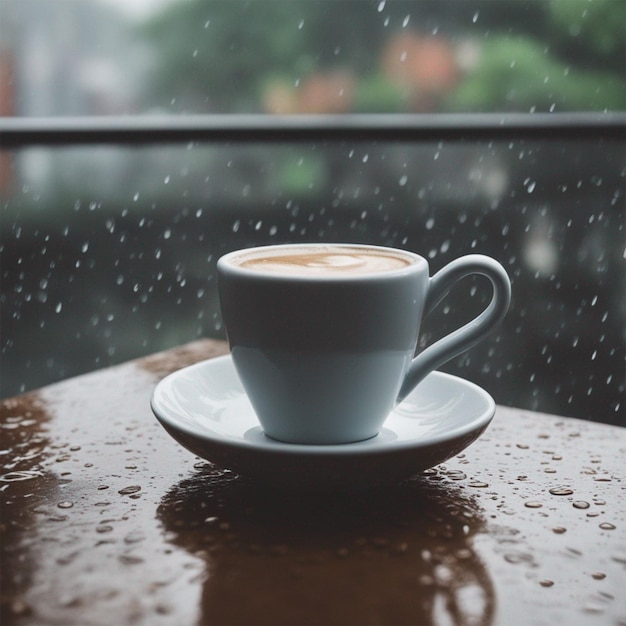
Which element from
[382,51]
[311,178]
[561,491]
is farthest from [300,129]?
[382,51]

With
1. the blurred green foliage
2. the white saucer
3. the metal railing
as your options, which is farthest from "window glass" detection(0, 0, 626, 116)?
the white saucer

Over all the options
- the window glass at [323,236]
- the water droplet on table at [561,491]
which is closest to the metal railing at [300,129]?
the window glass at [323,236]

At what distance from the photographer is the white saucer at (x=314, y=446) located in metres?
0.53

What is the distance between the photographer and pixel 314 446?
1.77ft

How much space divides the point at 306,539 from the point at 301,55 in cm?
670

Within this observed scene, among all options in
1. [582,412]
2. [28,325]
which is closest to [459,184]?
[582,412]

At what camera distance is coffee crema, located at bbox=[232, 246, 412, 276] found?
613 millimetres

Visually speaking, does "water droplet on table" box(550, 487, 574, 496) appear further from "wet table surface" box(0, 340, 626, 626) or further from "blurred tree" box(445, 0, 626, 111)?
"blurred tree" box(445, 0, 626, 111)

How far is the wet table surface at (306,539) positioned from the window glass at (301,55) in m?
5.63

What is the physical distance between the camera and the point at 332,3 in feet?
21.3

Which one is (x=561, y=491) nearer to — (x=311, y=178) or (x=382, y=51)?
(x=311, y=178)

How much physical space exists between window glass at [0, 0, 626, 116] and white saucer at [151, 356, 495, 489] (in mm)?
5562

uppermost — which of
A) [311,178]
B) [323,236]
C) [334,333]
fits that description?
[334,333]

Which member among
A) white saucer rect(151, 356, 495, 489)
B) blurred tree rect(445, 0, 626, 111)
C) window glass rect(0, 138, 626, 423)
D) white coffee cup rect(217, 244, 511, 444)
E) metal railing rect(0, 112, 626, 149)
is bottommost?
window glass rect(0, 138, 626, 423)
